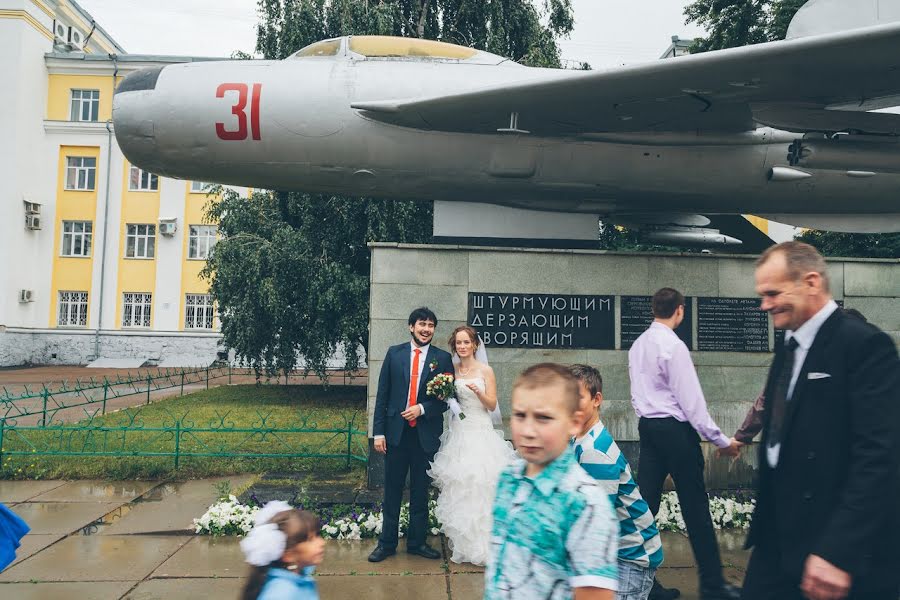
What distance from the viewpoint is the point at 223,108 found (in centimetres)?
605

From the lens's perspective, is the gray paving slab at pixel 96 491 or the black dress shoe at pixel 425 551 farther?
the gray paving slab at pixel 96 491

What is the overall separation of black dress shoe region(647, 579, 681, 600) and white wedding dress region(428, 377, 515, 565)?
1.17 m

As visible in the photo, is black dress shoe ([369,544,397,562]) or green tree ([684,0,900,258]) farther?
green tree ([684,0,900,258])

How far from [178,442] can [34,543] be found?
222 cm

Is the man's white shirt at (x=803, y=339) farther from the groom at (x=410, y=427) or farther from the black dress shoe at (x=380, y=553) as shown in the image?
the black dress shoe at (x=380, y=553)

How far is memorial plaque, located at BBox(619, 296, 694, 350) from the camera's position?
6660 mm

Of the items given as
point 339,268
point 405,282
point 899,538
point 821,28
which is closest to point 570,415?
point 899,538

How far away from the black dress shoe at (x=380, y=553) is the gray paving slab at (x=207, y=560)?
2.91 feet

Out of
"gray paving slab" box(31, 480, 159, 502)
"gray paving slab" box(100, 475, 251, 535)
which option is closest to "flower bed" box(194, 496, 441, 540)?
"gray paving slab" box(100, 475, 251, 535)

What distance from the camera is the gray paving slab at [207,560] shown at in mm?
4603

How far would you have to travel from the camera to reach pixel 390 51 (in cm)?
655

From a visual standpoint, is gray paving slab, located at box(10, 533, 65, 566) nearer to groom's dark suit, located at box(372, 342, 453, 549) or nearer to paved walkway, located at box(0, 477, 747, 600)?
paved walkway, located at box(0, 477, 747, 600)

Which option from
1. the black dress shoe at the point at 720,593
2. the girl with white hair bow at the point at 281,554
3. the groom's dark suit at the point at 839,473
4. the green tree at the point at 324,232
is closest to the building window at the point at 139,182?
the green tree at the point at 324,232

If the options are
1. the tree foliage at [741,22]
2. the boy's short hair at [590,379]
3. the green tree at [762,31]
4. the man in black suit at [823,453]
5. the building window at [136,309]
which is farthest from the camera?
the building window at [136,309]
